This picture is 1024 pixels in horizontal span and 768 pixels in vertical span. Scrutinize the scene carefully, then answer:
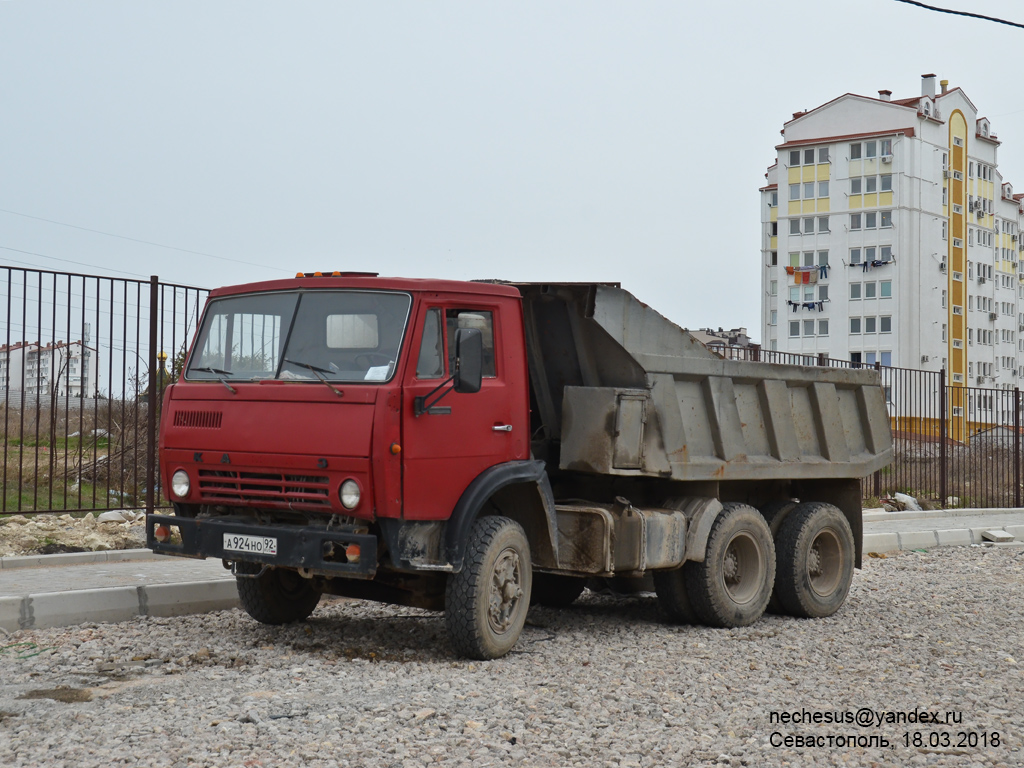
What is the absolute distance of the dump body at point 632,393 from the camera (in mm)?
8188

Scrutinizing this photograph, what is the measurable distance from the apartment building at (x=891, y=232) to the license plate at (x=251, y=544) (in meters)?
73.5

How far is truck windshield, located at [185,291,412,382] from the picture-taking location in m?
7.00

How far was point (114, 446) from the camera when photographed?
36.8 feet

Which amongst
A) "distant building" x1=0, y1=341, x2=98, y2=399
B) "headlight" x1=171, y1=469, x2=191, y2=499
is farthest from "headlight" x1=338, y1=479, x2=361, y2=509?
"distant building" x1=0, y1=341, x2=98, y2=399

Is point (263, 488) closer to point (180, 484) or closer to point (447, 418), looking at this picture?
point (180, 484)

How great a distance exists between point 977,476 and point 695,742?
1940cm

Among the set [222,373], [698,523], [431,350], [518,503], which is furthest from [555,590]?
[222,373]

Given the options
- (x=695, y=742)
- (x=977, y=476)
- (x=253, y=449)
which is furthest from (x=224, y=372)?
(x=977, y=476)

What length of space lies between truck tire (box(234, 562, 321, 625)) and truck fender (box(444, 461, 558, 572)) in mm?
1631

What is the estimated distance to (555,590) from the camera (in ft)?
32.1

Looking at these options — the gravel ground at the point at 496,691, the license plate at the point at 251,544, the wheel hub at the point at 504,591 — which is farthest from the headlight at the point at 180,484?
the wheel hub at the point at 504,591

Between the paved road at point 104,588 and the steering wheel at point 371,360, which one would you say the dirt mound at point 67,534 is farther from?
the steering wheel at point 371,360

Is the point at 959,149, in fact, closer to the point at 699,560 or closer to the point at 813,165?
the point at 813,165

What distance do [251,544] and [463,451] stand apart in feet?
4.70
